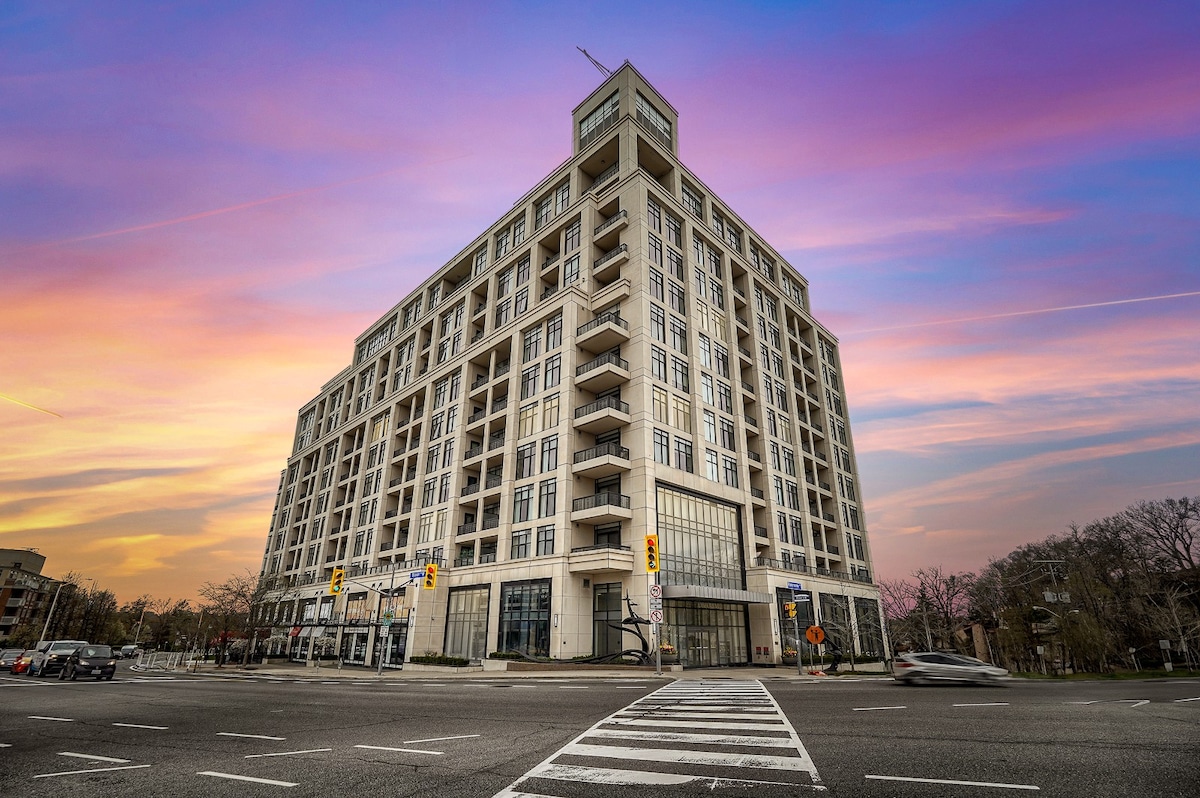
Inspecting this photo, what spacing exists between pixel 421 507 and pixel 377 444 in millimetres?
16638

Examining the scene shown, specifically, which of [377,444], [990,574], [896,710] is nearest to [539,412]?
[377,444]

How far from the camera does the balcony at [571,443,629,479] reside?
41156 mm

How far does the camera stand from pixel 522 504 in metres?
46.6

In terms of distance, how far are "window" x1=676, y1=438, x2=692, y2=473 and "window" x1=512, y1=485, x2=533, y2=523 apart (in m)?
12.0

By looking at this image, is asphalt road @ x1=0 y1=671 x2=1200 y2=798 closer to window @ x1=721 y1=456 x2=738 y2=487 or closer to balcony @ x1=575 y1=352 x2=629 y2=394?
balcony @ x1=575 y1=352 x2=629 y2=394

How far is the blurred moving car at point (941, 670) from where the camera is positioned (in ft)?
72.2

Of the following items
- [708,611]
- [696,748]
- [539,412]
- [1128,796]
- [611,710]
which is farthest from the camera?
[539,412]

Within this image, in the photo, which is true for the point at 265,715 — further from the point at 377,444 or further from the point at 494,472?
the point at 377,444

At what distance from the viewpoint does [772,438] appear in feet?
186

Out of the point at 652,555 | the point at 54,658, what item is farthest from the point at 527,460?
the point at 54,658

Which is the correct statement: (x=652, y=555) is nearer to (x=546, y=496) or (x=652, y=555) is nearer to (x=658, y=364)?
(x=546, y=496)

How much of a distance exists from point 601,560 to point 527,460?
12365 millimetres

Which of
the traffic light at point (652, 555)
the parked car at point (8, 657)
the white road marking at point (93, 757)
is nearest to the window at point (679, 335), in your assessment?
the traffic light at point (652, 555)

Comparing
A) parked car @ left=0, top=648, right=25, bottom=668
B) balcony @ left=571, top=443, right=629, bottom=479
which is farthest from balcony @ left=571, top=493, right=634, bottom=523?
parked car @ left=0, top=648, right=25, bottom=668
